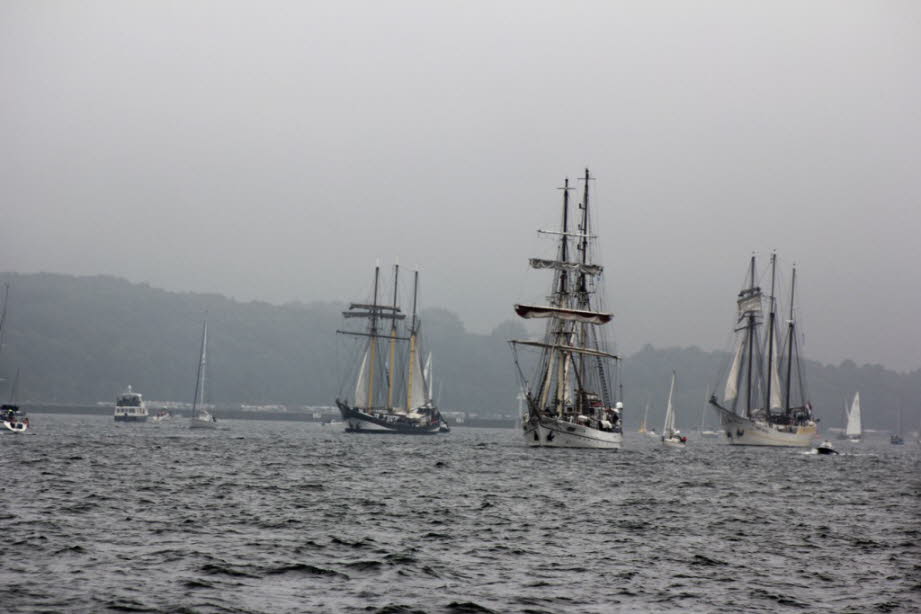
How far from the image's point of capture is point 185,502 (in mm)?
41594

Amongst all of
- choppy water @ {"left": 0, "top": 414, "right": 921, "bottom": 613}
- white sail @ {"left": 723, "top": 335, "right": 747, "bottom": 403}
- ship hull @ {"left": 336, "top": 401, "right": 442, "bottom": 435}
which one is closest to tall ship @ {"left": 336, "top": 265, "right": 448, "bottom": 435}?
ship hull @ {"left": 336, "top": 401, "right": 442, "bottom": 435}

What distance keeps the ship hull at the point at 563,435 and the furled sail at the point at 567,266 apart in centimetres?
1778

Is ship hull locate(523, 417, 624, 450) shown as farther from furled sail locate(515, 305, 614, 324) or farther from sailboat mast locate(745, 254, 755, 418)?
sailboat mast locate(745, 254, 755, 418)

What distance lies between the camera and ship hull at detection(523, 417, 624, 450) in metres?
99.1

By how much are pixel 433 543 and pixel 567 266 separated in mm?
81521

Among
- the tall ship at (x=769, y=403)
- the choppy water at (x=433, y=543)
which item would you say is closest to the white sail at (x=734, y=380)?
the tall ship at (x=769, y=403)

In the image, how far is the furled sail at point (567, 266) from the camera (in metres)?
113

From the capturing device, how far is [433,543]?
3353 centimetres

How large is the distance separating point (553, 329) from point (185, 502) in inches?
2774

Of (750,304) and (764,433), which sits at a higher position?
(750,304)

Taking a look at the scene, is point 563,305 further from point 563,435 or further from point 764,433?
point 764,433

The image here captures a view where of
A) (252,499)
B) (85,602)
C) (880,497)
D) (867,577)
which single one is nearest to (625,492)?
(880,497)

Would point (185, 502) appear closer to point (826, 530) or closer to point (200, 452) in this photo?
point (826, 530)

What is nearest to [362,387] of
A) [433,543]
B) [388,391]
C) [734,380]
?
[388,391]
